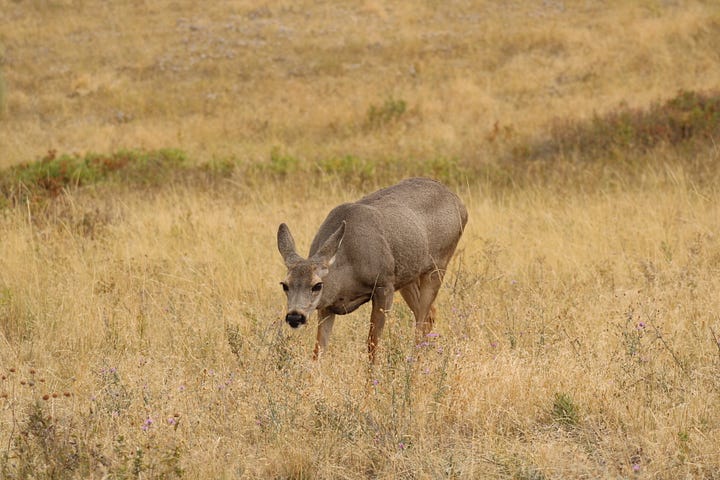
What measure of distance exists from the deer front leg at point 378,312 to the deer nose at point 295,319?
3.32 feet

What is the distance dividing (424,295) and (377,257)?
3.88 feet

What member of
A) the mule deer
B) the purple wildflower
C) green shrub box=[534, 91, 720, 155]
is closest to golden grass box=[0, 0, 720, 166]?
green shrub box=[534, 91, 720, 155]

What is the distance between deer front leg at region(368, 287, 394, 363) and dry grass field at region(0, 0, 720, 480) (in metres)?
0.21

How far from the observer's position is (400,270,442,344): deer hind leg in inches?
320

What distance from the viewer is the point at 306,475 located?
5191 mm

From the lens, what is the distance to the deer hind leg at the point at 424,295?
26.6ft

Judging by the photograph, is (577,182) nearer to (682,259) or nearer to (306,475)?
(682,259)

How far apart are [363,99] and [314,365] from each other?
763 inches

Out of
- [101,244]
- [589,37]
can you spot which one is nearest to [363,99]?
[589,37]

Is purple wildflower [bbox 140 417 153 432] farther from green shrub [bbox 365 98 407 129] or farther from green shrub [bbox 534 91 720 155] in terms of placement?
green shrub [bbox 365 98 407 129]

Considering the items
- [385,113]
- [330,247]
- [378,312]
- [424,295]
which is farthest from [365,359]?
[385,113]

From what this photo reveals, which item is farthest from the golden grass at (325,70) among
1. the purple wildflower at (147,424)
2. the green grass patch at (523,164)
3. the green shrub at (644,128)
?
the purple wildflower at (147,424)

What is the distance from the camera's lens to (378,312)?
23.2ft

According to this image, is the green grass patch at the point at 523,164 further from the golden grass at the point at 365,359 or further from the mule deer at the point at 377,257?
the mule deer at the point at 377,257
